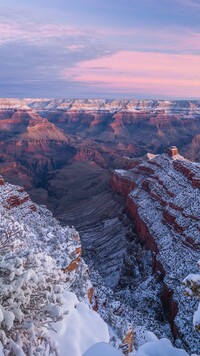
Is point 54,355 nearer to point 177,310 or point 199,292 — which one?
point 199,292

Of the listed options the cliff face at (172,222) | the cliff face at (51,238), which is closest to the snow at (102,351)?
the cliff face at (51,238)

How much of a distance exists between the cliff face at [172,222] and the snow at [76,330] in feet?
52.5

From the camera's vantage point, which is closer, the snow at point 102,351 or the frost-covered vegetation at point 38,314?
the snow at point 102,351

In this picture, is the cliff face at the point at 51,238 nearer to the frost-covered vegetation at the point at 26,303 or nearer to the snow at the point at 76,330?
the snow at the point at 76,330

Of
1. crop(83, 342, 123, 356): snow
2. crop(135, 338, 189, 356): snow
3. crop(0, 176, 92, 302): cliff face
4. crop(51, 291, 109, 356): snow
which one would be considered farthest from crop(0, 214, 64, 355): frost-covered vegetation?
crop(0, 176, 92, 302): cliff face

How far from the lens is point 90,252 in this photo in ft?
175

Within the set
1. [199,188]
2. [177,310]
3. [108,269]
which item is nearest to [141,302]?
[177,310]

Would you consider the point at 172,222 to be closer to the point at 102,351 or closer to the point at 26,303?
the point at 26,303

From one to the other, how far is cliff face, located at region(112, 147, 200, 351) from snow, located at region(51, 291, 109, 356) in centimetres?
1599

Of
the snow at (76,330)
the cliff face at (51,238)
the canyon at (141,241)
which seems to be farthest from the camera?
the canyon at (141,241)

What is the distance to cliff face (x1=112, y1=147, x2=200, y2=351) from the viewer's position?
33.2 meters

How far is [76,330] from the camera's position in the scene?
1226cm

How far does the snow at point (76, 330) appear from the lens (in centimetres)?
1143

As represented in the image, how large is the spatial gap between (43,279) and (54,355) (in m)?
2.15
